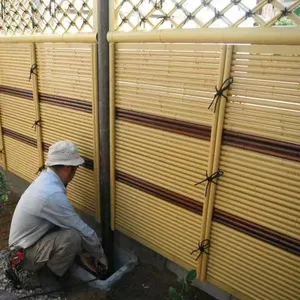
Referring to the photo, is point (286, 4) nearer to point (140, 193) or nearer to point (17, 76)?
point (140, 193)

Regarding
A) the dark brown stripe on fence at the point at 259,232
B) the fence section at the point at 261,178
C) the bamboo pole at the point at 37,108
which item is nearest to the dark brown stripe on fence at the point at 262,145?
the fence section at the point at 261,178

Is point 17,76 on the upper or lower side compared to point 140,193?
upper

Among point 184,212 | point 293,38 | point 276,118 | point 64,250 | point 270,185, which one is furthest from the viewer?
point 64,250

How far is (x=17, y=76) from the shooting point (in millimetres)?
4285

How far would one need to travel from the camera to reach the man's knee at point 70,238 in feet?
10.5

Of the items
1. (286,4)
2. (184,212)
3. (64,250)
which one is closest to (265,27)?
(286,4)

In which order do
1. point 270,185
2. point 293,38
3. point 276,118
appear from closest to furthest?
point 293,38 → point 276,118 → point 270,185

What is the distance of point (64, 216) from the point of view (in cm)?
314

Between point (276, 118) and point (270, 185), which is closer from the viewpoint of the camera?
point (276, 118)

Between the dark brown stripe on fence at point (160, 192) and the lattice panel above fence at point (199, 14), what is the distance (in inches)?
58.3

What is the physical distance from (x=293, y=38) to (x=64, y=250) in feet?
9.18

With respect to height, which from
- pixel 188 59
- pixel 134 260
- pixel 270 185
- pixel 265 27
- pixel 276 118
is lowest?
pixel 134 260

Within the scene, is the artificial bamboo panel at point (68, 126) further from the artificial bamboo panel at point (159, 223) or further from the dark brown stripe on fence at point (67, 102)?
the artificial bamboo panel at point (159, 223)

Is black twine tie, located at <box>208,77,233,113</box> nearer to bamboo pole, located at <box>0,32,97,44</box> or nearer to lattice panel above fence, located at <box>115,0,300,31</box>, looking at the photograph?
lattice panel above fence, located at <box>115,0,300,31</box>
